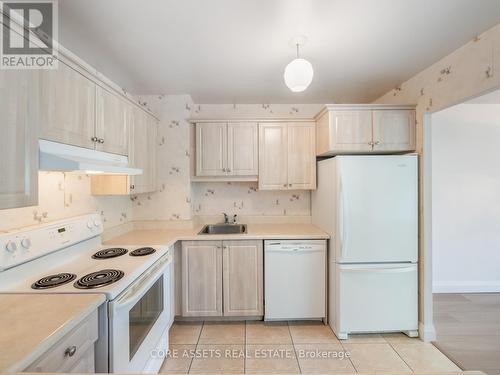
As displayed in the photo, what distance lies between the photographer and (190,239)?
239 centimetres

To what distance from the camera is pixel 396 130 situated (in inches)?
90.3

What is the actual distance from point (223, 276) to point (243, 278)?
0.66 ft

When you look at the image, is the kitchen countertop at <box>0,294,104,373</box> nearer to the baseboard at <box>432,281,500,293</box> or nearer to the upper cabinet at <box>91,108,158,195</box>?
the upper cabinet at <box>91,108,158,195</box>

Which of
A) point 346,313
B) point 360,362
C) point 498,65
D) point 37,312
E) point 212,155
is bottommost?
point 360,362

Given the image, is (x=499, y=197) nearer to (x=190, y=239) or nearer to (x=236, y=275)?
(x=236, y=275)

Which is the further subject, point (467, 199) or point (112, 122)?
point (467, 199)

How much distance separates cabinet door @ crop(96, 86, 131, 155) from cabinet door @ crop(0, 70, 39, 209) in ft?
1.85

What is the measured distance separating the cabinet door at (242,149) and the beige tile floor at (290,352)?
1.62m

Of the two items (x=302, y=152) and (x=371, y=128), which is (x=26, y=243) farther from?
(x=371, y=128)

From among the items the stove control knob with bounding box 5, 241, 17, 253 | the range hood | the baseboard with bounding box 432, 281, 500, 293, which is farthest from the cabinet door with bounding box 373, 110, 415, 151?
the stove control knob with bounding box 5, 241, 17, 253

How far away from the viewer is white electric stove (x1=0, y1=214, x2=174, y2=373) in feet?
3.93


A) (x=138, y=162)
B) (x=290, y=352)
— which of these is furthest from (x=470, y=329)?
(x=138, y=162)

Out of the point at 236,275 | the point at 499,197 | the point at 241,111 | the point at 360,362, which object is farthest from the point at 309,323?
the point at 499,197

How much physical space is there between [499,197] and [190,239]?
12.5 feet
